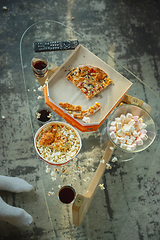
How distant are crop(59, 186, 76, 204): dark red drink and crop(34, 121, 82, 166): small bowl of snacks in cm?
16

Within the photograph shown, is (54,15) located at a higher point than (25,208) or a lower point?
higher

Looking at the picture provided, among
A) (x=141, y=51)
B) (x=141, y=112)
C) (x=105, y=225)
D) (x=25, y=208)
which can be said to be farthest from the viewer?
(x=141, y=51)

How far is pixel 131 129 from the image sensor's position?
1.31 meters

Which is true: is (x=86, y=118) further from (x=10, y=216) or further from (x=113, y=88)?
(x=10, y=216)

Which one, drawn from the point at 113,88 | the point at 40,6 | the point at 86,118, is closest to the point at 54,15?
the point at 40,6

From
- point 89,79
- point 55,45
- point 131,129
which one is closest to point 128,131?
point 131,129

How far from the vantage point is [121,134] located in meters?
1.31

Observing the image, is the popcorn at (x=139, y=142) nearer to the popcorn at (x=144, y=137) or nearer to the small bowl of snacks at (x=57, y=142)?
the popcorn at (x=144, y=137)

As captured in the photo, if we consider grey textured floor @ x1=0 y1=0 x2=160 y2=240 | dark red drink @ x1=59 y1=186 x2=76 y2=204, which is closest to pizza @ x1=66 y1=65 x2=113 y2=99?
dark red drink @ x1=59 y1=186 x2=76 y2=204

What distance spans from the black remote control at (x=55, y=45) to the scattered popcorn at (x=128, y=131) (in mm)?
727

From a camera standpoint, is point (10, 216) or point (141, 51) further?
point (141, 51)

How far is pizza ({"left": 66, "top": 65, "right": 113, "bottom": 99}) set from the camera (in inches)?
59.3

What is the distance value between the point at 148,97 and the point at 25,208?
137 cm

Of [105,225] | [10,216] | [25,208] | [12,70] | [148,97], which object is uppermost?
[148,97]
